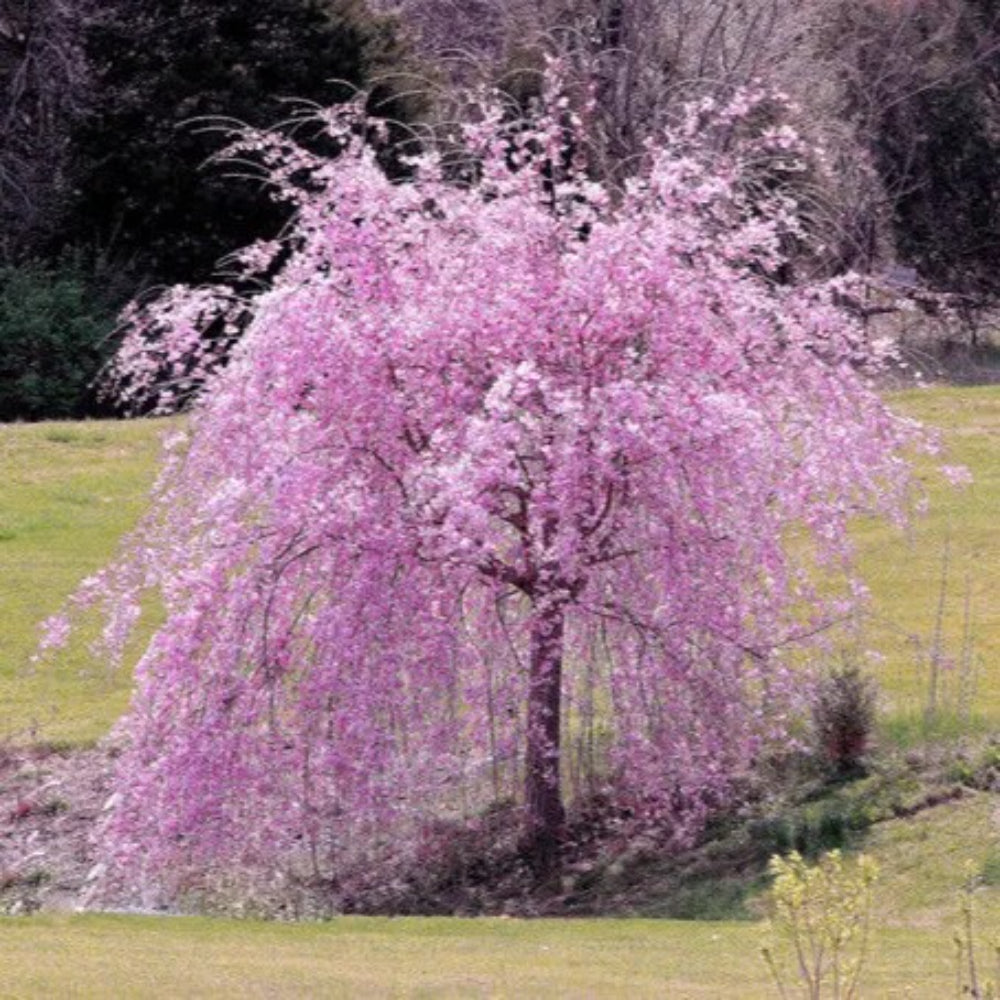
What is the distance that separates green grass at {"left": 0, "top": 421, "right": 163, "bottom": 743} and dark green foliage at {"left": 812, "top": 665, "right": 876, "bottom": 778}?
4.82m

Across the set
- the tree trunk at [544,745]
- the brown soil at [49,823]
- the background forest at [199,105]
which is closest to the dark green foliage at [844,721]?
the tree trunk at [544,745]

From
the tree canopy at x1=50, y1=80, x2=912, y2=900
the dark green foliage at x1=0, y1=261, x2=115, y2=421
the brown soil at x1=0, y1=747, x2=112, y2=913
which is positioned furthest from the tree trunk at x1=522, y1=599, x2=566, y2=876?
the dark green foliage at x1=0, y1=261, x2=115, y2=421

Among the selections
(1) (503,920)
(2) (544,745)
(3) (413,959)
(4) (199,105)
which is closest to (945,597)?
(2) (544,745)

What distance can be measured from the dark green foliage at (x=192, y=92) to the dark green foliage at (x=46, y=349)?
1923 millimetres

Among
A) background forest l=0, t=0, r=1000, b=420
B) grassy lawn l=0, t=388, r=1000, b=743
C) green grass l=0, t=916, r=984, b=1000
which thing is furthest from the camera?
background forest l=0, t=0, r=1000, b=420

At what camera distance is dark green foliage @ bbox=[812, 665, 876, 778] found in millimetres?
13859

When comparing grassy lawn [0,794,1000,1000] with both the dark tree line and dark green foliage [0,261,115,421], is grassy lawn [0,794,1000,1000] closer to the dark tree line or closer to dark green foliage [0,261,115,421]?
dark green foliage [0,261,115,421]

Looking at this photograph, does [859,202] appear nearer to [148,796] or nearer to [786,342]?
[786,342]

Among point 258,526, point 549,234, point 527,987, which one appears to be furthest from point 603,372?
point 527,987

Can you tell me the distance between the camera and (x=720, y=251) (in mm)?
13203

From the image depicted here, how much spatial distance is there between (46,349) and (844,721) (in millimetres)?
17808

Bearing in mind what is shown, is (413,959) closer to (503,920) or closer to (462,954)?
(462,954)

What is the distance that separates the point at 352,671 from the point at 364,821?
81 cm

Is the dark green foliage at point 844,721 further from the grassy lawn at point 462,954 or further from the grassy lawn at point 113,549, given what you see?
the grassy lawn at point 462,954
